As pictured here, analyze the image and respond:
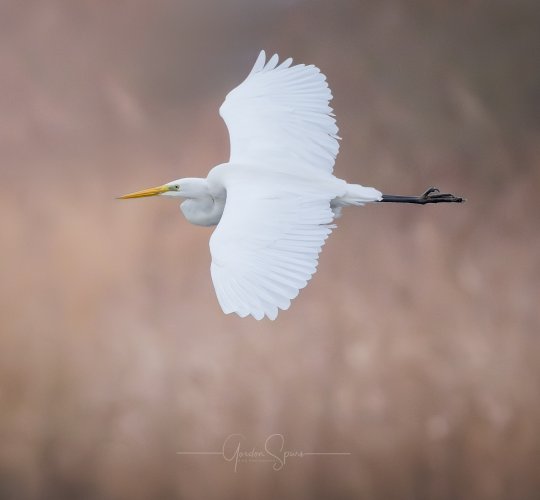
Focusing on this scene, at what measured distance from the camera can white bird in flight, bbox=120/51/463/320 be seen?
103 inches

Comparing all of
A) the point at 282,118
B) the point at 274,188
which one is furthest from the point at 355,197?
the point at 282,118

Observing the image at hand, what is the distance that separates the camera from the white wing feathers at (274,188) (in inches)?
103

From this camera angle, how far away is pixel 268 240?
2.75m

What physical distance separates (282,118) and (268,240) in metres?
0.71

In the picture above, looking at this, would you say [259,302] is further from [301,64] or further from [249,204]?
[301,64]

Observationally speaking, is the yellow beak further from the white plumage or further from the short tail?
the short tail

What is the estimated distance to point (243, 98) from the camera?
3400 mm

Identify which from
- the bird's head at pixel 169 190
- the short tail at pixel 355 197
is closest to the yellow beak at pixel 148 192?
the bird's head at pixel 169 190

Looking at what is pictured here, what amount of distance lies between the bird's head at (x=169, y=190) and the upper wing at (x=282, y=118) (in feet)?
0.65

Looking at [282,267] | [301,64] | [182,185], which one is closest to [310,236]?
[282,267]

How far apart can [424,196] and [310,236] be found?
32.4 inches

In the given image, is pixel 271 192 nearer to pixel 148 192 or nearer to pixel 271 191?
pixel 271 191

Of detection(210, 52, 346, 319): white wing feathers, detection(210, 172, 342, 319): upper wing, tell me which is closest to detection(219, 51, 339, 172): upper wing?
detection(210, 52, 346, 319): white wing feathers

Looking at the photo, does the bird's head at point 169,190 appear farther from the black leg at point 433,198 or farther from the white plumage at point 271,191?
the black leg at point 433,198
